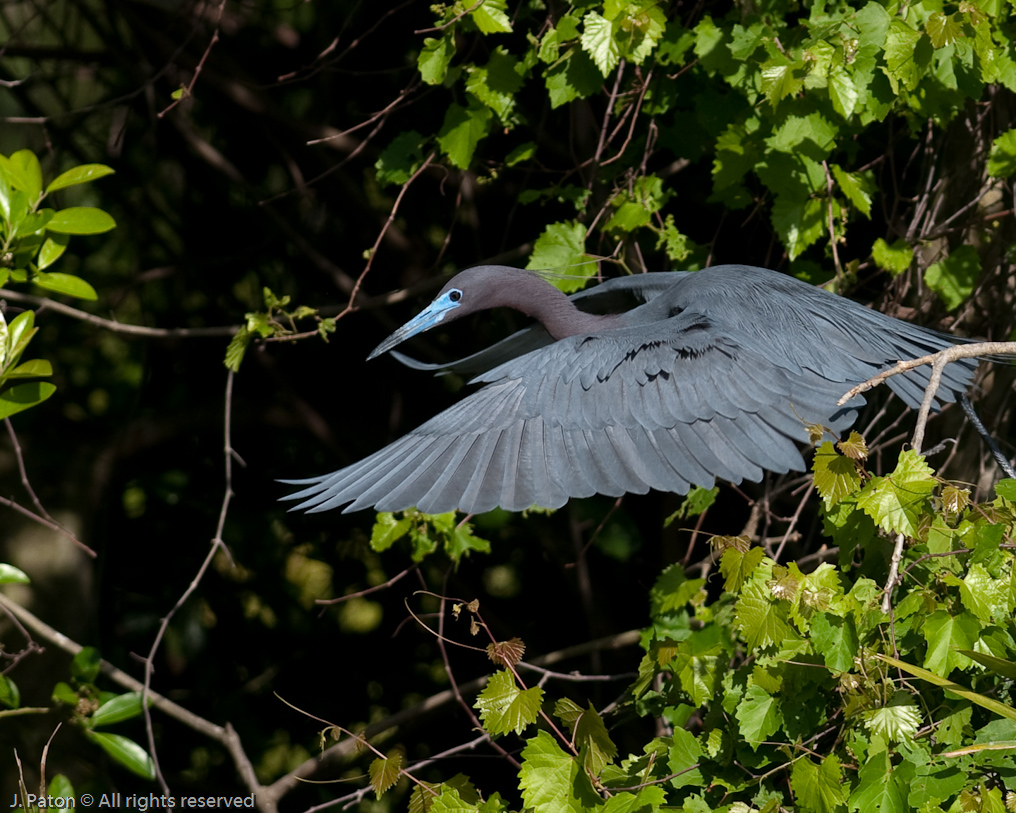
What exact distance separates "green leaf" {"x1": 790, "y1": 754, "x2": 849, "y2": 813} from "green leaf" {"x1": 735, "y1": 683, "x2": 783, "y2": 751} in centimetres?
9

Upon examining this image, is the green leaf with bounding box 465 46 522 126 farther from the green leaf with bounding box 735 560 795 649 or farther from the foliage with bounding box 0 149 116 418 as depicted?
the green leaf with bounding box 735 560 795 649

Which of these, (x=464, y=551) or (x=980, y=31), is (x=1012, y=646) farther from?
(x=464, y=551)

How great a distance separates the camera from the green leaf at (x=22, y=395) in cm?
174

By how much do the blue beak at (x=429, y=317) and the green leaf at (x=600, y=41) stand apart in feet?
2.32

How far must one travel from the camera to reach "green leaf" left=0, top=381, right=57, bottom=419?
174 centimetres

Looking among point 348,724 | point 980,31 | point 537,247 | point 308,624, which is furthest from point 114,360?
point 980,31

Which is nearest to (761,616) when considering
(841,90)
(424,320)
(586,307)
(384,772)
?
(384,772)

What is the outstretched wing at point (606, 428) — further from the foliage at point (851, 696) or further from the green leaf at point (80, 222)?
the green leaf at point (80, 222)

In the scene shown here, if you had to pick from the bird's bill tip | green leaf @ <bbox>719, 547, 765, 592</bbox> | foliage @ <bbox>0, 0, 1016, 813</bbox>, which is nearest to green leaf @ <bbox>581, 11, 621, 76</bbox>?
foliage @ <bbox>0, 0, 1016, 813</bbox>

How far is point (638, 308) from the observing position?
2.45 metres

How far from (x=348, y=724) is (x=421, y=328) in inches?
67.3

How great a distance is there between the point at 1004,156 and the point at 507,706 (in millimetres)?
1673

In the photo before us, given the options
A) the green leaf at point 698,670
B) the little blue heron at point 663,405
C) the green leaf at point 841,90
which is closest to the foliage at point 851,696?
the green leaf at point 698,670

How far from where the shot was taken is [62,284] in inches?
75.3
